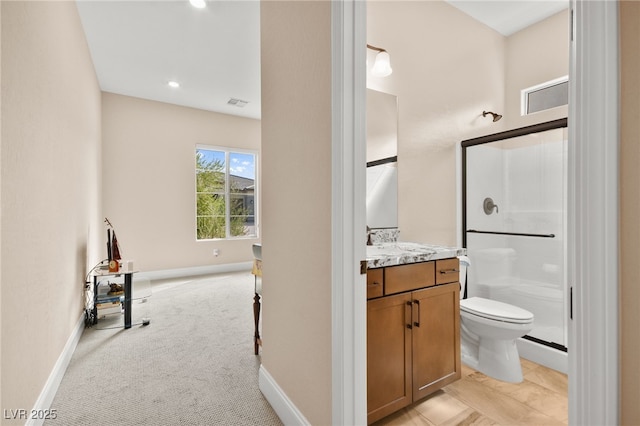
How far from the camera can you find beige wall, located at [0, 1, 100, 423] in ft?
4.34

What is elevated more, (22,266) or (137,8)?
(137,8)

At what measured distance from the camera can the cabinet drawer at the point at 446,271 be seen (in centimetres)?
A: 178

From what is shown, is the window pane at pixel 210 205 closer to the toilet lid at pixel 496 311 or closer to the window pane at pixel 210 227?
the window pane at pixel 210 227

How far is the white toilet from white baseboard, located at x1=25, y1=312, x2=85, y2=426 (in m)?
2.52

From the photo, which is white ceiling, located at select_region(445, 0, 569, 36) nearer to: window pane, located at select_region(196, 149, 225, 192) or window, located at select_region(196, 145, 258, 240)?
window, located at select_region(196, 145, 258, 240)

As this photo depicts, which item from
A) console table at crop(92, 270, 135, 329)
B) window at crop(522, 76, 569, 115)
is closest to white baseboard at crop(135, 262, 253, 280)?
console table at crop(92, 270, 135, 329)

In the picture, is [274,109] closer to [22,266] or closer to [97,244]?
[22,266]

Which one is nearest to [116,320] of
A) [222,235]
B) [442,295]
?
[222,235]

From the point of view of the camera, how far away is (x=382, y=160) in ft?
7.91

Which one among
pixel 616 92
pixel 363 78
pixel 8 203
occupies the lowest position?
pixel 8 203

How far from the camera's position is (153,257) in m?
4.88

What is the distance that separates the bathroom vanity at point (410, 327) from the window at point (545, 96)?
2.23 m

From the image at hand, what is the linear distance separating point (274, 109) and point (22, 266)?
4.67 ft

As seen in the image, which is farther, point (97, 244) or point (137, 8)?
point (97, 244)
